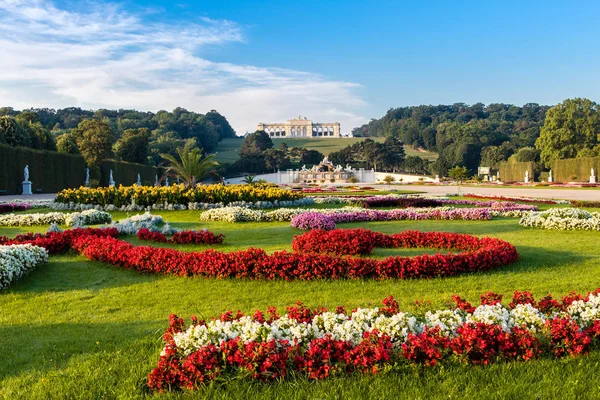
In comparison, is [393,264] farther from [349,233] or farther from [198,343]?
[198,343]

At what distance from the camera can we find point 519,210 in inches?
577

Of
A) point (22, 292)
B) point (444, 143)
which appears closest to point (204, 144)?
A: point (444, 143)

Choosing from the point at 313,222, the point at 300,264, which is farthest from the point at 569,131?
the point at 300,264

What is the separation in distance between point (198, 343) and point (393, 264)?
3.49 meters

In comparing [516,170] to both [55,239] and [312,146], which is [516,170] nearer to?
[55,239]

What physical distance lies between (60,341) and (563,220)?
9.96 metres

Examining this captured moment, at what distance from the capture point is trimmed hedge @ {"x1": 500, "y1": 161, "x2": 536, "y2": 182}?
177 feet

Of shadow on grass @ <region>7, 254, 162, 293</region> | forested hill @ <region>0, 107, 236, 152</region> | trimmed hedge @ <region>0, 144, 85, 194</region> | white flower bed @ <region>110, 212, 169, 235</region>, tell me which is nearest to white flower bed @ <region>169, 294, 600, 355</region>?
shadow on grass @ <region>7, 254, 162, 293</region>

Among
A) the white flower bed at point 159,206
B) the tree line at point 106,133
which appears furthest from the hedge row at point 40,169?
the white flower bed at point 159,206

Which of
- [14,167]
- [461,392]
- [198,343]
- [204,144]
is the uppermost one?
[204,144]

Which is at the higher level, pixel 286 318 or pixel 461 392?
pixel 286 318

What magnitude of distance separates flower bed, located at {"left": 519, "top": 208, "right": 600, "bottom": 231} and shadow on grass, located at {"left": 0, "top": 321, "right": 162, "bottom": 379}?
29.8 ft

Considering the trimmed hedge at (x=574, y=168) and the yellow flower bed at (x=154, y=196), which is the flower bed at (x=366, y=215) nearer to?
the yellow flower bed at (x=154, y=196)

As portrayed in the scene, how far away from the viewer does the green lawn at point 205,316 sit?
311 cm
